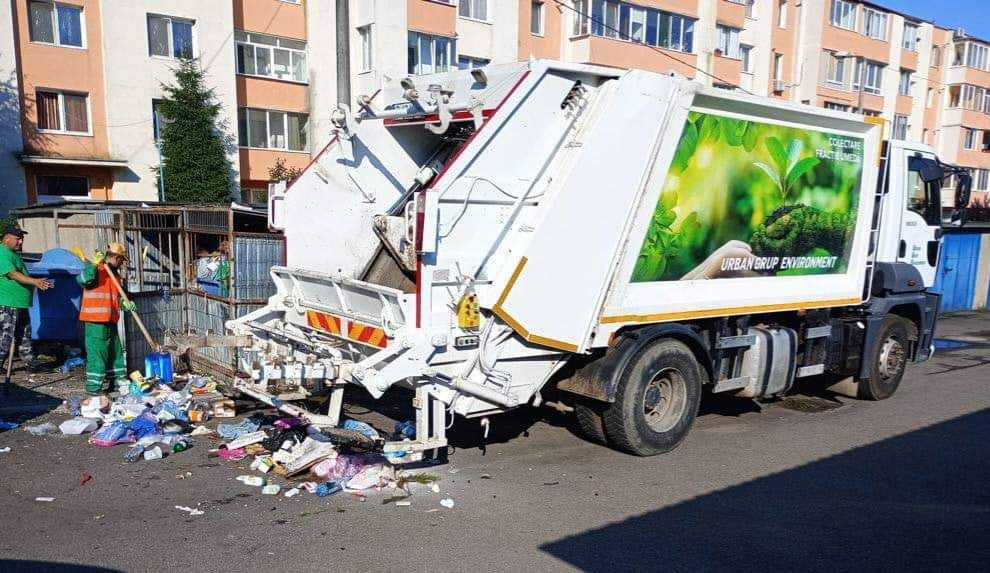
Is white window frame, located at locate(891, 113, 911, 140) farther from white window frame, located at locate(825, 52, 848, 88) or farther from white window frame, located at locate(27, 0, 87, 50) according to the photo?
white window frame, located at locate(27, 0, 87, 50)

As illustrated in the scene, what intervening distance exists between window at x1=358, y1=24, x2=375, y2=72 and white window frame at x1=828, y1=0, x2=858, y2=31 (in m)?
22.7

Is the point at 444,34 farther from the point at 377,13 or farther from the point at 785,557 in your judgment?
the point at 785,557

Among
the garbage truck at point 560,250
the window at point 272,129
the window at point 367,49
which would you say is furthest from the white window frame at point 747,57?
the garbage truck at point 560,250

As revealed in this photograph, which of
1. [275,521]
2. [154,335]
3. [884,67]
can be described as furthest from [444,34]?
[884,67]

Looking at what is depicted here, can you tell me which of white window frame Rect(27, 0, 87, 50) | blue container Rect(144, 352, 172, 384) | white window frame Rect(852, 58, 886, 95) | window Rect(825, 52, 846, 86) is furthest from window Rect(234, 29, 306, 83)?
white window frame Rect(852, 58, 886, 95)

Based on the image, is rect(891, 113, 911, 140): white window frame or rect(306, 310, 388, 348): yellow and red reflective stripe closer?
rect(306, 310, 388, 348): yellow and red reflective stripe

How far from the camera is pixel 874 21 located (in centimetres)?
3641

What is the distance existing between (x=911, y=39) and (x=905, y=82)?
224cm

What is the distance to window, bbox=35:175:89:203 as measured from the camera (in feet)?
64.1

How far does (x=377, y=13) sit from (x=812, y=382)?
719 inches

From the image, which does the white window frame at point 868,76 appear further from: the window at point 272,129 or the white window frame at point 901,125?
the window at point 272,129

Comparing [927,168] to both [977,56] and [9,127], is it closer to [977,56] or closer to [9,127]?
[9,127]

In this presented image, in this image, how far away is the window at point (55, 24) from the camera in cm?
1881

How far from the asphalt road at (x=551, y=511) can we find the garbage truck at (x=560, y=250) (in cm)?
43
